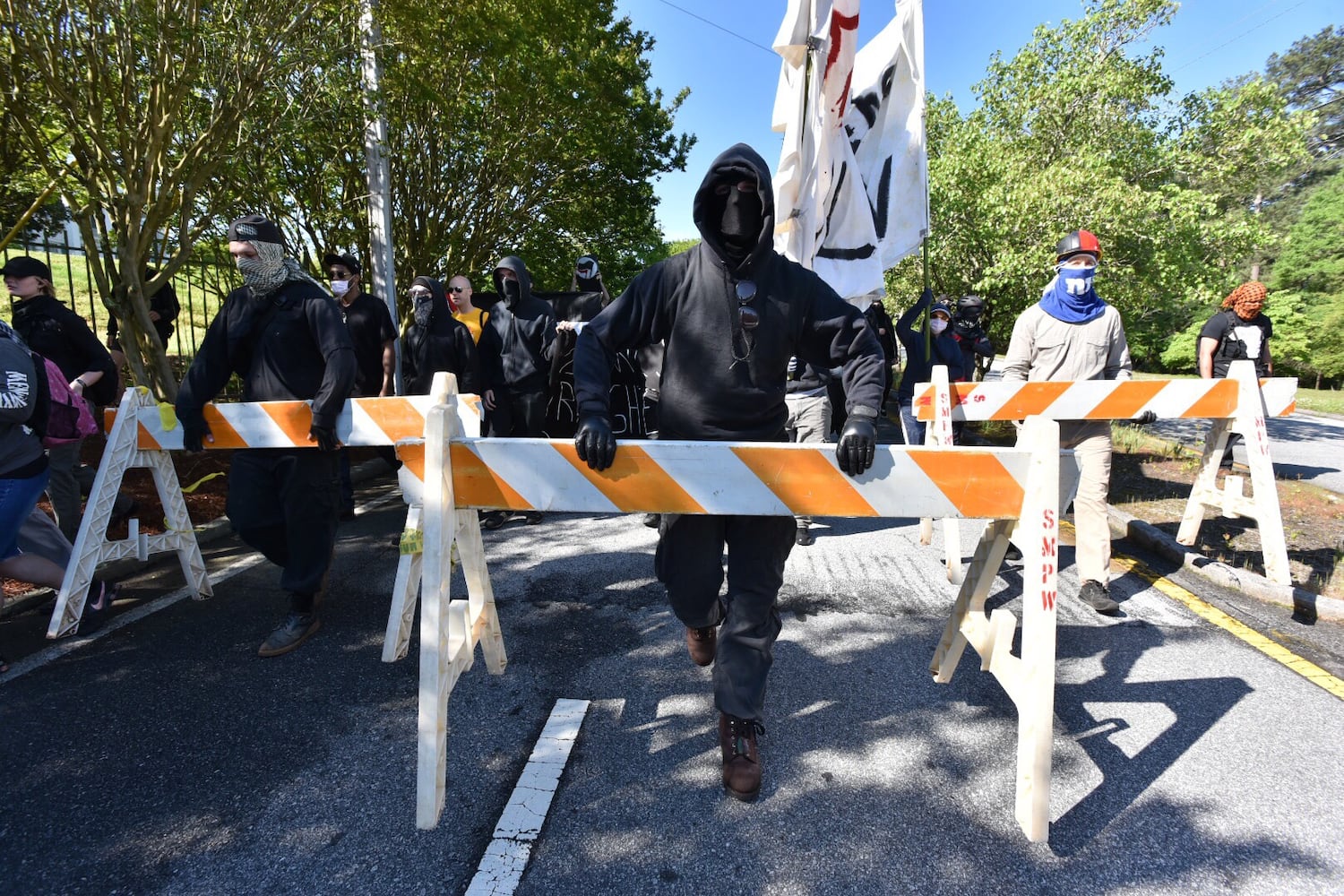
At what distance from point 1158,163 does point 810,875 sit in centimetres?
1242

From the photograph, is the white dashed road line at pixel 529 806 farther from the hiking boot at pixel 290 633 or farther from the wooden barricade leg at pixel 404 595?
the hiking boot at pixel 290 633

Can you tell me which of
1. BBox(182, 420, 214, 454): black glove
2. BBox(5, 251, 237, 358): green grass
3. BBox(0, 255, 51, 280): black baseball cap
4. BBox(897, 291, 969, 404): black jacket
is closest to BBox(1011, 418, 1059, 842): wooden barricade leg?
BBox(182, 420, 214, 454): black glove

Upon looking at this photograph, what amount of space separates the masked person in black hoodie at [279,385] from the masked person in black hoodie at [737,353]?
1.76 meters

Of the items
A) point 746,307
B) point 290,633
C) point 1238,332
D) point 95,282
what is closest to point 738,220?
point 746,307

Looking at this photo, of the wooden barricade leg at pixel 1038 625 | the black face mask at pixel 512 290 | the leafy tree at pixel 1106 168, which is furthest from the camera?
the leafy tree at pixel 1106 168

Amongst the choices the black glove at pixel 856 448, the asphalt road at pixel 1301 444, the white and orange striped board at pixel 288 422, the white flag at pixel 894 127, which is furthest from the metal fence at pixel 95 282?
the asphalt road at pixel 1301 444

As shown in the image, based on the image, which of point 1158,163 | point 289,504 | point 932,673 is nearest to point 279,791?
point 289,504

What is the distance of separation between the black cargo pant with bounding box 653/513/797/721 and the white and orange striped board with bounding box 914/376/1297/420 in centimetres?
241

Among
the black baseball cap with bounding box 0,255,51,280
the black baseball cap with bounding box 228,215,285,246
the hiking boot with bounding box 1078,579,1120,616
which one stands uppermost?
the black baseball cap with bounding box 0,255,51,280

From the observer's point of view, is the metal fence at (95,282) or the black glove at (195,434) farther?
the metal fence at (95,282)

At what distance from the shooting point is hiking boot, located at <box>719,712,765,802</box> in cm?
224

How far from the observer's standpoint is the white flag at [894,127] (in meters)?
4.88

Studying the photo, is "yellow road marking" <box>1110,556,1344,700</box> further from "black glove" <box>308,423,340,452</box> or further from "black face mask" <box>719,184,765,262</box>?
"black glove" <box>308,423,340,452</box>

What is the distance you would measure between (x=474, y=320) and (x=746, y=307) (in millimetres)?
4247
